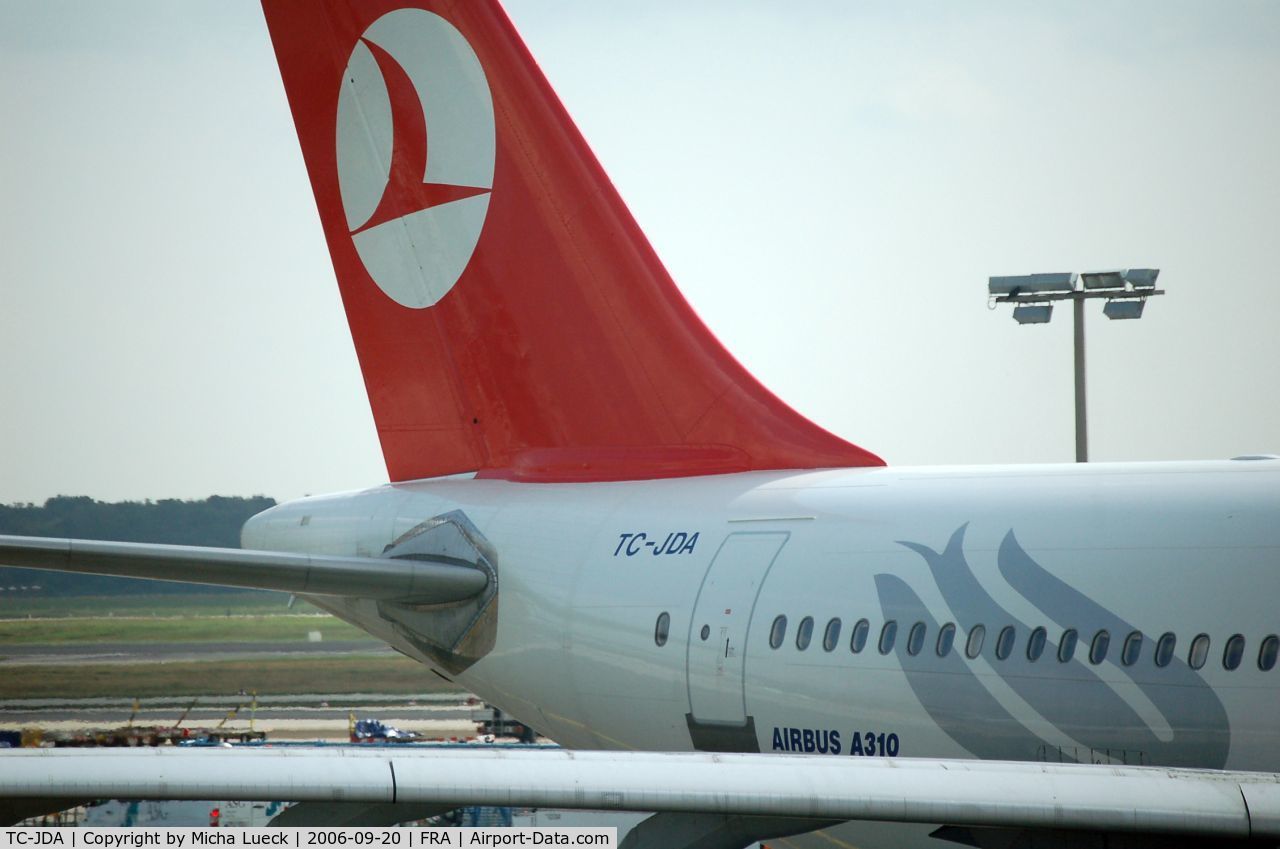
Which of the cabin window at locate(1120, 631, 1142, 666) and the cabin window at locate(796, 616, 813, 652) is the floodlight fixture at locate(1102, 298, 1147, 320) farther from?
the cabin window at locate(1120, 631, 1142, 666)

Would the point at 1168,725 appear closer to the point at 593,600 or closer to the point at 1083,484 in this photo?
the point at 1083,484

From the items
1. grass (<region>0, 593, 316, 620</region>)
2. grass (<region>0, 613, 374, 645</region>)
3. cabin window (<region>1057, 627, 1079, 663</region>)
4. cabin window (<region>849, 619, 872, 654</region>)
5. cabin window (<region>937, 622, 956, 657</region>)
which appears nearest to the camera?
cabin window (<region>1057, 627, 1079, 663</region>)

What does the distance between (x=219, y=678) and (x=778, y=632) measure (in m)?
31.2

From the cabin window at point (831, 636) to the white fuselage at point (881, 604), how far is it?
0.01 m

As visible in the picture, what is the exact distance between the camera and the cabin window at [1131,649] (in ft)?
24.0

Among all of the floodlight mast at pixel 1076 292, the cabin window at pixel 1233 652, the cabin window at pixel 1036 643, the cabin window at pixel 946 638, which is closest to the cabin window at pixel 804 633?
the cabin window at pixel 946 638

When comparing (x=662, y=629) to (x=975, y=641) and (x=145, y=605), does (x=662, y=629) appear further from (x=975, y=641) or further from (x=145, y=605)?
(x=145, y=605)

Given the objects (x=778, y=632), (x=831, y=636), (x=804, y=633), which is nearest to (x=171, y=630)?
(x=778, y=632)

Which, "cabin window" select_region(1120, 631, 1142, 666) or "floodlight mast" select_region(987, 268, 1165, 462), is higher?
"floodlight mast" select_region(987, 268, 1165, 462)

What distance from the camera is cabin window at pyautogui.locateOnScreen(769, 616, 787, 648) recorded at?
30.1 feet

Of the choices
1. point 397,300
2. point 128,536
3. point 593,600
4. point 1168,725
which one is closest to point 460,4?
point 397,300

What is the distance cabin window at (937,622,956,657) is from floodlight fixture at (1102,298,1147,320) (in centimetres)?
1297

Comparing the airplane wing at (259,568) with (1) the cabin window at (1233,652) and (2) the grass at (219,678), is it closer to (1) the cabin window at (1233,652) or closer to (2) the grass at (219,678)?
(1) the cabin window at (1233,652)

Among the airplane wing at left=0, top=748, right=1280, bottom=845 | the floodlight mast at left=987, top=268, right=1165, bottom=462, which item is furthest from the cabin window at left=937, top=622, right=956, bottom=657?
the floodlight mast at left=987, top=268, right=1165, bottom=462
